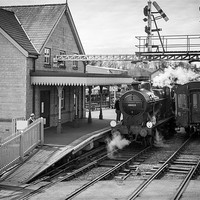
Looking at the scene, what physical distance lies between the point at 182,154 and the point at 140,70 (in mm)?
58020

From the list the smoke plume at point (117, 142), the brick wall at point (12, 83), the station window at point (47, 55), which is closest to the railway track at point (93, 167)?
the smoke plume at point (117, 142)

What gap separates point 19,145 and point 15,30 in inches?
329

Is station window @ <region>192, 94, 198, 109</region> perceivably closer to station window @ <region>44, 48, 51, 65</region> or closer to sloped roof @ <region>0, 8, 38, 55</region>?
station window @ <region>44, 48, 51, 65</region>

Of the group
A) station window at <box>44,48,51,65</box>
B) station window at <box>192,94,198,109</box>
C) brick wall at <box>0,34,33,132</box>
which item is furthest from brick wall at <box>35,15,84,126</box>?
station window at <box>192,94,198,109</box>

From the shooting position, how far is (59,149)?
12.9 meters

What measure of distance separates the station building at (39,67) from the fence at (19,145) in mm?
3064

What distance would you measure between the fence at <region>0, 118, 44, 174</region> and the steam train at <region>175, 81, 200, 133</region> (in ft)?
26.7

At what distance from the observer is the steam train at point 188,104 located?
1738 centimetres

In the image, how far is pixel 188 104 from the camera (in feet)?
57.7

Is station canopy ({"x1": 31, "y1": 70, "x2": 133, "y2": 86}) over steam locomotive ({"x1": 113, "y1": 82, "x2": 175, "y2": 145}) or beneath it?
over

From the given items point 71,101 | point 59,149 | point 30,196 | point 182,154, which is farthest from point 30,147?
point 71,101

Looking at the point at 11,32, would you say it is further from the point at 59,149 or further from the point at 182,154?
the point at 182,154

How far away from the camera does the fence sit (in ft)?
35.9

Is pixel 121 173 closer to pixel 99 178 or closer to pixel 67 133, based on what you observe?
pixel 99 178
